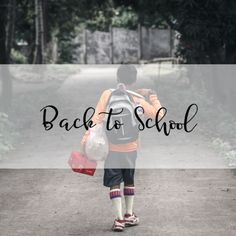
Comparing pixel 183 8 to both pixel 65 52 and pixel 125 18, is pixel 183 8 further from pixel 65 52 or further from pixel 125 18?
pixel 125 18

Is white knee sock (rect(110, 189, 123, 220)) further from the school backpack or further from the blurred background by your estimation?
the blurred background

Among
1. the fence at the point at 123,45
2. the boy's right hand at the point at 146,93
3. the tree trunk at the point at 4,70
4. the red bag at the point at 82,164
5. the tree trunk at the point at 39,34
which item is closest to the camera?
the red bag at the point at 82,164

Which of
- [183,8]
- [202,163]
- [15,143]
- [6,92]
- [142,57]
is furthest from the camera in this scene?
[142,57]

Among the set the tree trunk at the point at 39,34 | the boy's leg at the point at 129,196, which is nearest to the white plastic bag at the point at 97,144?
the boy's leg at the point at 129,196

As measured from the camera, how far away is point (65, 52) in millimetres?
48125

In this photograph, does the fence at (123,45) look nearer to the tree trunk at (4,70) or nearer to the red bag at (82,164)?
the tree trunk at (4,70)

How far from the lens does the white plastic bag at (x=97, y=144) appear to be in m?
7.25

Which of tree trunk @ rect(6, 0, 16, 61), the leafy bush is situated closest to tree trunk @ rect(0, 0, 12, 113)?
tree trunk @ rect(6, 0, 16, 61)

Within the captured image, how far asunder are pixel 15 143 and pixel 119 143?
7202 millimetres

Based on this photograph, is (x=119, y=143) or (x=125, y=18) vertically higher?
(x=125, y=18)

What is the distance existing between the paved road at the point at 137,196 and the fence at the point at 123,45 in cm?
3039

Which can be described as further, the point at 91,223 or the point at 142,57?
the point at 142,57

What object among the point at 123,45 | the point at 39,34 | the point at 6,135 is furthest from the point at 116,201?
the point at 123,45

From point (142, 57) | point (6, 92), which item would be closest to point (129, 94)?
point (6, 92)
